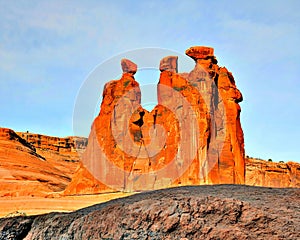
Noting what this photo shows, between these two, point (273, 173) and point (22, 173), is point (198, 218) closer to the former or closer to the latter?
point (22, 173)

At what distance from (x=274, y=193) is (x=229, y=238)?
1.39 m

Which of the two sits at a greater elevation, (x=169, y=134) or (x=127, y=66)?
(x=127, y=66)

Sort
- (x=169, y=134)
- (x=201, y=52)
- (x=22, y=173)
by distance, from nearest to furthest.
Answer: (x=201, y=52), (x=169, y=134), (x=22, y=173)

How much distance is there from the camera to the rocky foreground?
4062mm

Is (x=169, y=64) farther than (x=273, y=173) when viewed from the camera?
No

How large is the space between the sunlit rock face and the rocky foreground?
Result: 164 ft

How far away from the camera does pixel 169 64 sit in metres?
65.6

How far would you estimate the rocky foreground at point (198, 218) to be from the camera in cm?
406

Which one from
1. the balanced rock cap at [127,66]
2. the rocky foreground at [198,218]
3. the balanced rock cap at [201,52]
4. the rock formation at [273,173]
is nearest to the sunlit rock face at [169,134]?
the balanced rock cap at [201,52]

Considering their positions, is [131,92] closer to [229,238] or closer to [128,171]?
[128,171]

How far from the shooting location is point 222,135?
190 ft

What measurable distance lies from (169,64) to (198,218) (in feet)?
204

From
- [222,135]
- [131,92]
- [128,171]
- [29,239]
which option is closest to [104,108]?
[131,92]

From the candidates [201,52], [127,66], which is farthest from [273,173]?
[201,52]
